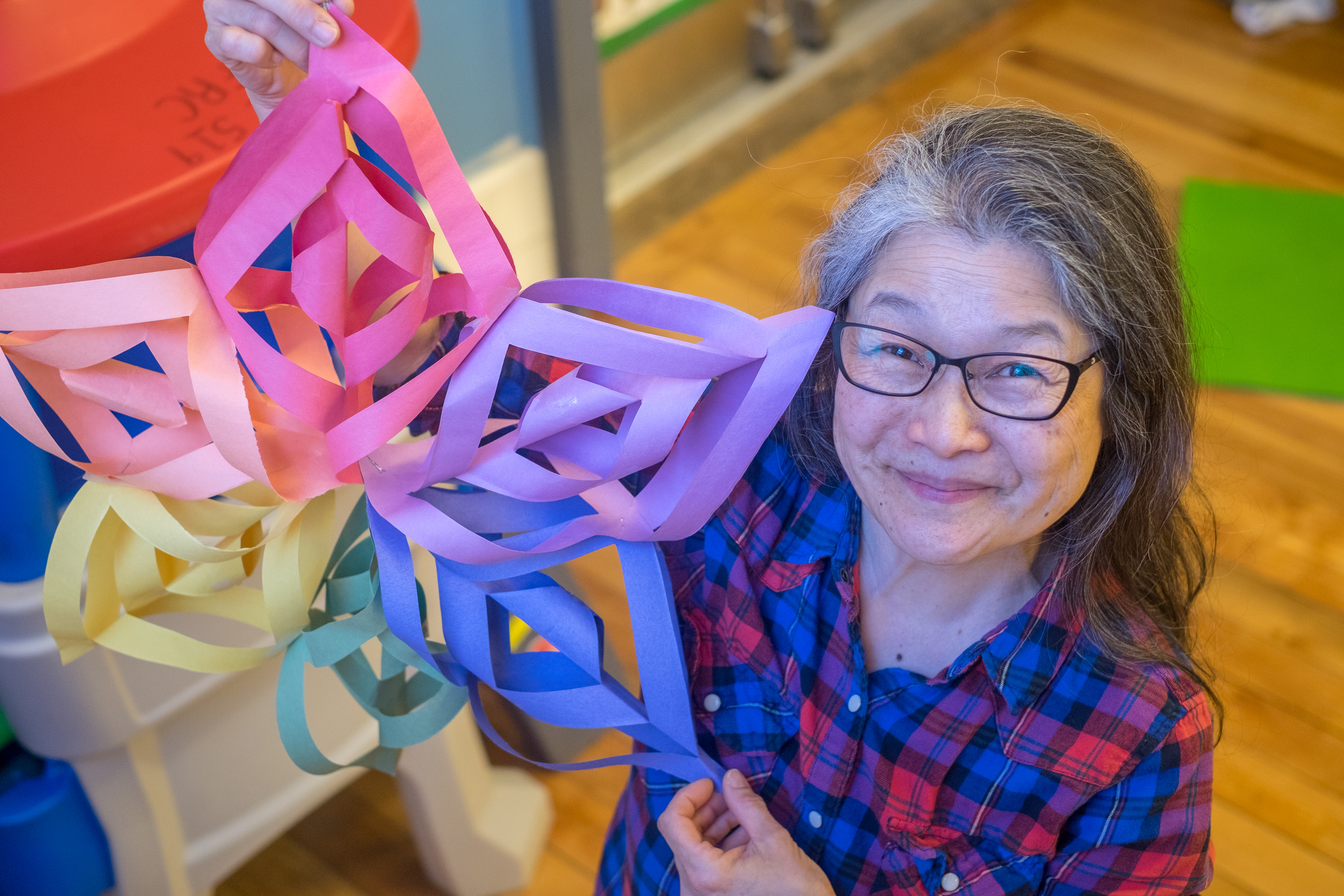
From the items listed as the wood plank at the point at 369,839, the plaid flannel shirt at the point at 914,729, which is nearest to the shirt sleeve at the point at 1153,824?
the plaid flannel shirt at the point at 914,729

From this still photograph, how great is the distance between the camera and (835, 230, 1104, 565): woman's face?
2.29 ft

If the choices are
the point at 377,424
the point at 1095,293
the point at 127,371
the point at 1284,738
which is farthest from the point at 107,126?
the point at 1284,738

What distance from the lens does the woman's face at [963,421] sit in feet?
2.29

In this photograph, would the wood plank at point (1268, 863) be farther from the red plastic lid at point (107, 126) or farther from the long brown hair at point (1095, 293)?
the red plastic lid at point (107, 126)

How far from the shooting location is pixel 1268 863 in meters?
1.50

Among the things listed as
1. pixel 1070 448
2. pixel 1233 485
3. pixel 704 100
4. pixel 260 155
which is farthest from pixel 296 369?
pixel 704 100

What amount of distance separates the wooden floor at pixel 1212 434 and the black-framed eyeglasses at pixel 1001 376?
0.19 metres

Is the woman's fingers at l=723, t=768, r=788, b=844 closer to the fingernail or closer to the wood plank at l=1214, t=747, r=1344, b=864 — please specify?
the fingernail

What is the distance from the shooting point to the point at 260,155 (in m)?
0.66

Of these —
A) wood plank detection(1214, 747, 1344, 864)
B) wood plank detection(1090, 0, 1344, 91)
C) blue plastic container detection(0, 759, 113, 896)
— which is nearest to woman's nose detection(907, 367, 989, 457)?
blue plastic container detection(0, 759, 113, 896)

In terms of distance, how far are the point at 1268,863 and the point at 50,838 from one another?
1.37m

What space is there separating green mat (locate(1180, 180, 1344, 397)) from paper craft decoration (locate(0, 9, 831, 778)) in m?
1.63

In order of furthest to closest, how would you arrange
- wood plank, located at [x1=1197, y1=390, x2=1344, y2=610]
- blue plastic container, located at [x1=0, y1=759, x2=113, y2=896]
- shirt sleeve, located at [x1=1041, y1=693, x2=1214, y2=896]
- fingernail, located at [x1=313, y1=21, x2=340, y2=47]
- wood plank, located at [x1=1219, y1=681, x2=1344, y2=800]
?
wood plank, located at [x1=1197, y1=390, x2=1344, y2=610] → wood plank, located at [x1=1219, y1=681, x2=1344, y2=800] → blue plastic container, located at [x1=0, y1=759, x2=113, y2=896] → shirt sleeve, located at [x1=1041, y1=693, x2=1214, y2=896] → fingernail, located at [x1=313, y1=21, x2=340, y2=47]

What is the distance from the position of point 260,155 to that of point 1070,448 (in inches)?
19.4
